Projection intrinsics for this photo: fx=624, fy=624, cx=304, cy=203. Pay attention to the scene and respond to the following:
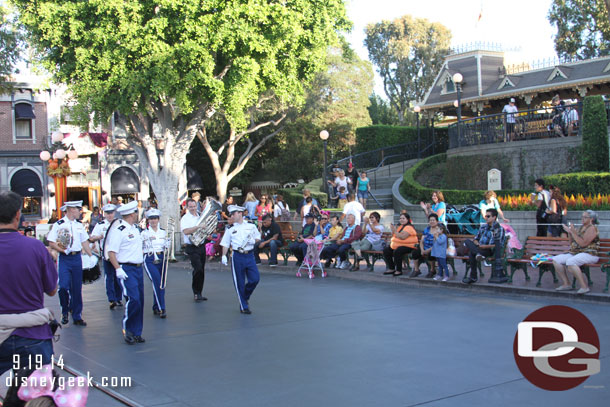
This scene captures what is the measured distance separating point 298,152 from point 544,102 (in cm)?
1368

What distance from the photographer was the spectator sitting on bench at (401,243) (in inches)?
517

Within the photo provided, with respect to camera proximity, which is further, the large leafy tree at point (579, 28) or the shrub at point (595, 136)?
the large leafy tree at point (579, 28)

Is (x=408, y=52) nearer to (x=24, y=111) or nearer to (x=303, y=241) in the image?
(x=24, y=111)

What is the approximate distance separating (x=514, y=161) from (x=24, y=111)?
98.9 feet

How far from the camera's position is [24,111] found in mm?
38375

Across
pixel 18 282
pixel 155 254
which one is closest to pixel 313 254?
pixel 155 254

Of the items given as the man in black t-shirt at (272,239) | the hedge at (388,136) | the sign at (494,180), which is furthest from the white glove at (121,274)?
the hedge at (388,136)

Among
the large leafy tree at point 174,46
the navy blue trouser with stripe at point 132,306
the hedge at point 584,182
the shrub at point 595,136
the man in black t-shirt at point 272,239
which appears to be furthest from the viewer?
the large leafy tree at point 174,46

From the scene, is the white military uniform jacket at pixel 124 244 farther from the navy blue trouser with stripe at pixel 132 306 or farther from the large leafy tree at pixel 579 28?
the large leafy tree at pixel 579 28

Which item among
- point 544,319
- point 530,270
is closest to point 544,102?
point 530,270

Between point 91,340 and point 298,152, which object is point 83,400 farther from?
point 298,152

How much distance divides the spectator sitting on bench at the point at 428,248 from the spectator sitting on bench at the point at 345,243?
2113mm

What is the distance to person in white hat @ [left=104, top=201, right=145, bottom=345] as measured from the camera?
28.4 feet

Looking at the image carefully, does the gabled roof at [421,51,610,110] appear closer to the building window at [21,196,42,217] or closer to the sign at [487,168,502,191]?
the sign at [487,168,502,191]
